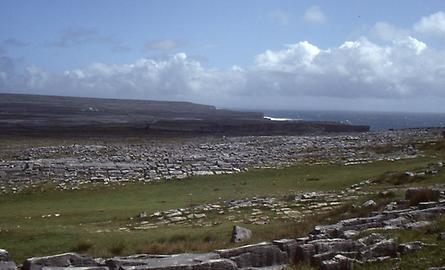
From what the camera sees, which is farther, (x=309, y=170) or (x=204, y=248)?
(x=309, y=170)

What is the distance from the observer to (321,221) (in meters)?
24.7

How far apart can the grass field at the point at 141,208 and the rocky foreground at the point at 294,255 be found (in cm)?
296

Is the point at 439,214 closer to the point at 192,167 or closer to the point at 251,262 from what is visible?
the point at 251,262

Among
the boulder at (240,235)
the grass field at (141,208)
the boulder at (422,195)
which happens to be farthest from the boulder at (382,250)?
the boulder at (422,195)

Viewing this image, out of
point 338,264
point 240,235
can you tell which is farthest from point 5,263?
point 338,264

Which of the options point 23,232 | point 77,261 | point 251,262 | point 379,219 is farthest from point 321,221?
point 23,232

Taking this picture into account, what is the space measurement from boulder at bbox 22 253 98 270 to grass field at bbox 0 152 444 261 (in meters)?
3.77

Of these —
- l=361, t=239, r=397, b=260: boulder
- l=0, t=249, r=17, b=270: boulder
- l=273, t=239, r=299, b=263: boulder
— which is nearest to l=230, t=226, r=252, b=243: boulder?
l=273, t=239, r=299, b=263: boulder

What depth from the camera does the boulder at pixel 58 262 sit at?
56.7ft

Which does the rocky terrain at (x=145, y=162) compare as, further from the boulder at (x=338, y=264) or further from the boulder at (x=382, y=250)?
the boulder at (x=338, y=264)

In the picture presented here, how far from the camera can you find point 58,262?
1756 cm

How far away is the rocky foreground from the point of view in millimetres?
16484

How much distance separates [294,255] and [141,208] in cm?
1641

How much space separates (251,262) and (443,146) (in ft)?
131
